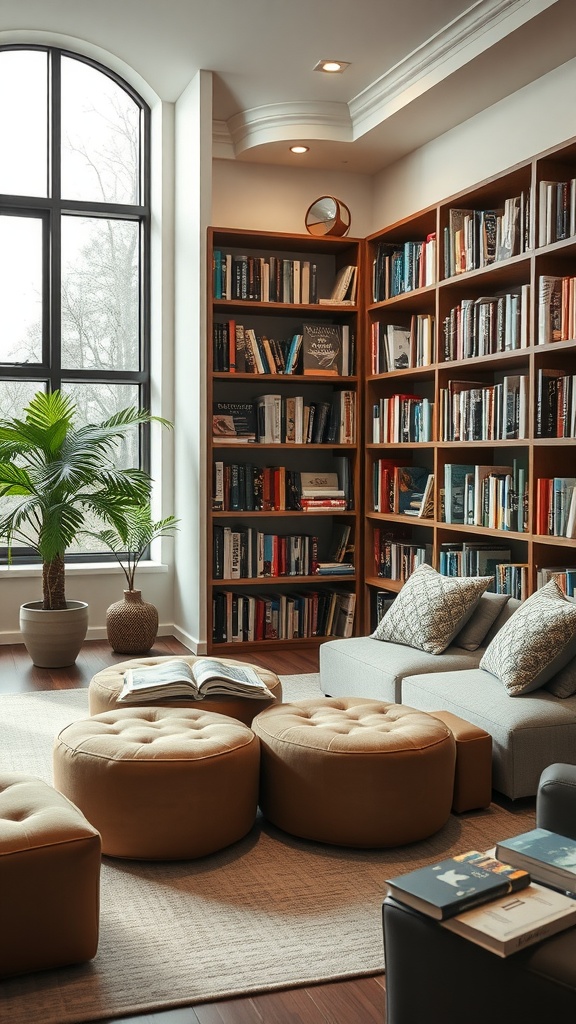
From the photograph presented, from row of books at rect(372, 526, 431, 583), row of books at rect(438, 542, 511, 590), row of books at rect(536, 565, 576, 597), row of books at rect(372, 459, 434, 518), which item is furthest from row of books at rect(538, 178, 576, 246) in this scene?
row of books at rect(372, 526, 431, 583)

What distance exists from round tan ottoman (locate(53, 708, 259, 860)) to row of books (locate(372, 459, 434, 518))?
271 cm

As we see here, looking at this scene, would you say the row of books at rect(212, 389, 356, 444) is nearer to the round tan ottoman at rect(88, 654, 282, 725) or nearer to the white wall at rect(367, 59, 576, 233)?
the white wall at rect(367, 59, 576, 233)

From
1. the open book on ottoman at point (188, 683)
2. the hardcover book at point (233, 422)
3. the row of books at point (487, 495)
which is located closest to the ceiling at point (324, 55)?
the hardcover book at point (233, 422)

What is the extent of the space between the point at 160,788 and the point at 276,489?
10.8 feet

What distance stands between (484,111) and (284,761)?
3694 mm

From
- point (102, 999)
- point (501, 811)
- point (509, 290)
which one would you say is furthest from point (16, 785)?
point (509, 290)

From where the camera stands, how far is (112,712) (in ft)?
9.96

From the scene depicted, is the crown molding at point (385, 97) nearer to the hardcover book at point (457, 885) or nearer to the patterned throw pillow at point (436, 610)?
the patterned throw pillow at point (436, 610)

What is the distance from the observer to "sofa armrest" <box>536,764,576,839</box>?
2045 mm

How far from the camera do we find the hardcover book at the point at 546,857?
1.63 m

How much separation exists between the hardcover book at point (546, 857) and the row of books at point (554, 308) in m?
2.66

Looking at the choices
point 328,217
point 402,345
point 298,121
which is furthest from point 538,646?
point 298,121

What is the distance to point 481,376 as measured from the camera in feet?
16.2

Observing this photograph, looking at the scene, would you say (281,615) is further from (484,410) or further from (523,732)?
(523,732)
